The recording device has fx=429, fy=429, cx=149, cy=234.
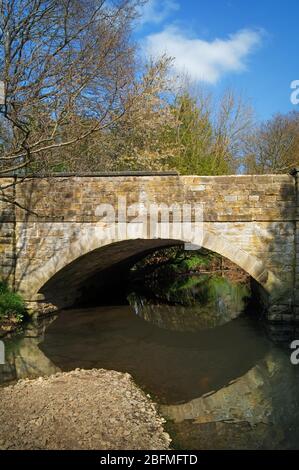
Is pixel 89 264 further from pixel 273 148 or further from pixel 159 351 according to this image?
pixel 273 148

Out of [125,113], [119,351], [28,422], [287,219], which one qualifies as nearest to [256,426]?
[28,422]

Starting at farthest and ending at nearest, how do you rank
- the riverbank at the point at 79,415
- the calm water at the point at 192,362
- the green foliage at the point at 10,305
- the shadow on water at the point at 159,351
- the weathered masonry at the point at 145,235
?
the green foliage at the point at 10,305, the weathered masonry at the point at 145,235, the shadow on water at the point at 159,351, the calm water at the point at 192,362, the riverbank at the point at 79,415

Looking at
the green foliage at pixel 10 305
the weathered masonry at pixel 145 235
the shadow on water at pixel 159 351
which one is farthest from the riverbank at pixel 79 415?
the weathered masonry at pixel 145 235

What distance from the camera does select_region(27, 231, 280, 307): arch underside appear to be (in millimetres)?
9188

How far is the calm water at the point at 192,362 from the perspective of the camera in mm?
5281

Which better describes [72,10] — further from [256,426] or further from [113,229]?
[256,426]

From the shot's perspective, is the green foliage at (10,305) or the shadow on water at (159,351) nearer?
the shadow on water at (159,351)

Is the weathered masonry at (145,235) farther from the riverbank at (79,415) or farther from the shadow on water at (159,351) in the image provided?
the riverbank at (79,415)

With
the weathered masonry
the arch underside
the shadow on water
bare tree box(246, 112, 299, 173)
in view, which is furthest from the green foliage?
bare tree box(246, 112, 299, 173)

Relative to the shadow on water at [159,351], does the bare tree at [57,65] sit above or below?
above

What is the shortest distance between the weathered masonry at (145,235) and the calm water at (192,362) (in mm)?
1234

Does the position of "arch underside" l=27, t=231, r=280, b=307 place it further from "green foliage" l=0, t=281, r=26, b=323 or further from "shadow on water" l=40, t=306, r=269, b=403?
"shadow on water" l=40, t=306, r=269, b=403

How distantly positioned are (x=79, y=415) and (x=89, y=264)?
258 inches

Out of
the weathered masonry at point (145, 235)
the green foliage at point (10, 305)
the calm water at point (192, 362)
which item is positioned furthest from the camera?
the green foliage at point (10, 305)
